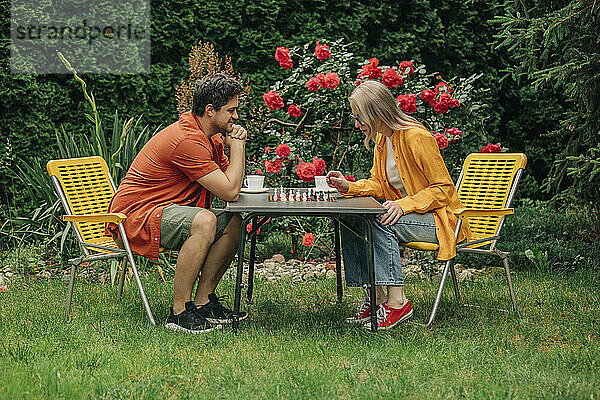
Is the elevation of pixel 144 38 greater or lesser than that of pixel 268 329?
greater

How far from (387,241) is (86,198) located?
1.83 meters

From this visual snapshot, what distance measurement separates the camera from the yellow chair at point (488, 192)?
4.21 meters

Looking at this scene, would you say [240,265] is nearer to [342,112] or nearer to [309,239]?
[309,239]

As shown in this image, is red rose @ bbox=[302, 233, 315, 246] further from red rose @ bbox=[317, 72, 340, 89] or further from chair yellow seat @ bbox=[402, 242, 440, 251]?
chair yellow seat @ bbox=[402, 242, 440, 251]

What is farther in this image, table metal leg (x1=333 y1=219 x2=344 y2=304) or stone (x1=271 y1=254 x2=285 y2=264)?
stone (x1=271 y1=254 x2=285 y2=264)

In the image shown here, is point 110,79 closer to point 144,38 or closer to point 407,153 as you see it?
point 144,38

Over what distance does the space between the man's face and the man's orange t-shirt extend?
10 centimetres

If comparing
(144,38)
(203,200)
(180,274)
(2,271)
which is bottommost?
(2,271)

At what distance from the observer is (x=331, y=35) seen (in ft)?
21.3

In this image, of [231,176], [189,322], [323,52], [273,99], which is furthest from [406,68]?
[189,322]

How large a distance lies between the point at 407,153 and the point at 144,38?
3113 millimetres

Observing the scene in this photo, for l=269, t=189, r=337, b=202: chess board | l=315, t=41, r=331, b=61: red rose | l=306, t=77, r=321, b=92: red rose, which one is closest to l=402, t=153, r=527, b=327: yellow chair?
l=269, t=189, r=337, b=202: chess board

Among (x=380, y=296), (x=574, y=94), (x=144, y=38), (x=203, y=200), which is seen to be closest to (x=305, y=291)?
(x=380, y=296)

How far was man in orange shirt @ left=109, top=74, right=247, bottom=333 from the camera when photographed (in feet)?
12.3
